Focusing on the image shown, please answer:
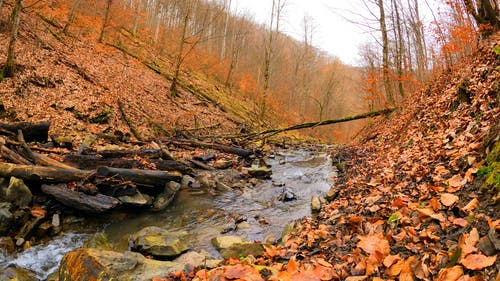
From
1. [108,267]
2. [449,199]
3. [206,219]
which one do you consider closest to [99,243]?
[108,267]

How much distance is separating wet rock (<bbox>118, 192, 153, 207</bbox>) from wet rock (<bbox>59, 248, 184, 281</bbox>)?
2.74 m

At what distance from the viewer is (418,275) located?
226 centimetres

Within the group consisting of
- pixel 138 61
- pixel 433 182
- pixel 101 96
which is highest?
pixel 138 61

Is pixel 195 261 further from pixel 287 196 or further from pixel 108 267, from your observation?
pixel 287 196

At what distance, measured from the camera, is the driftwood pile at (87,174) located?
6.18 metres

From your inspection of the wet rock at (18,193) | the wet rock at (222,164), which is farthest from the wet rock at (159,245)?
the wet rock at (222,164)

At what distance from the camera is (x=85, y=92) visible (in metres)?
12.7

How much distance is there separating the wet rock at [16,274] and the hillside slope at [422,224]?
114 inches

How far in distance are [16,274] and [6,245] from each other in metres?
1.02

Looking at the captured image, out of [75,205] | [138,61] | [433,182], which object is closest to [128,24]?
[138,61]

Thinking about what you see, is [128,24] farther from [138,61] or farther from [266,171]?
[266,171]

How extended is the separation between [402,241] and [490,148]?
58.7 inches

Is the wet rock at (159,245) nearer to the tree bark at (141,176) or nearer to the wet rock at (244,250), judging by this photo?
the wet rock at (244,250)

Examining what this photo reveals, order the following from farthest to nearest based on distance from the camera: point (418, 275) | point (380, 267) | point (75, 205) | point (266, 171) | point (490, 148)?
1. point (266, 171)
2. point (75, 205)
3. point (490, 148)
4. point (380, 267)
5. point (418, 275)
